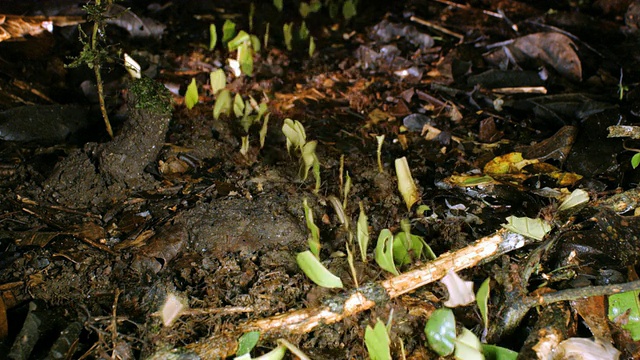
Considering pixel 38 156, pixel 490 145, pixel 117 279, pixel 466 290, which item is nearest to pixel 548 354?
pixel 466 290

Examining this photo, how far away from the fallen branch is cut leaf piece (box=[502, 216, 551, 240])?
0.05 meters

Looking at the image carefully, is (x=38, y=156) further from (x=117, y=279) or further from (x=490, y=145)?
(x=490, y=145)

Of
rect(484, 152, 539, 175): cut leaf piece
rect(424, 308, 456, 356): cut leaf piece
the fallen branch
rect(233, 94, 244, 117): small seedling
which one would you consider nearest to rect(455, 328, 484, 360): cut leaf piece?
rect(424, 308, 456, 356): cut leaf piece

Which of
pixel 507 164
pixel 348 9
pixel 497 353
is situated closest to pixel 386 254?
pixel 497 353

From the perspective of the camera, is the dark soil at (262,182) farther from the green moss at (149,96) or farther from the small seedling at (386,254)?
the small seedling at (386,254)

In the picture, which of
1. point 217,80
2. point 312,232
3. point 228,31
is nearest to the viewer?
point 312,232

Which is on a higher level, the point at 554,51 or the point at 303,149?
the point at 554,51

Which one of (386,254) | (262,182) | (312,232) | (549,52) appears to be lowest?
(262,182)

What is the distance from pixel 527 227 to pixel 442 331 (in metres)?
0.59

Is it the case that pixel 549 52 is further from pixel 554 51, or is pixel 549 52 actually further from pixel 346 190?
pixel 346 190

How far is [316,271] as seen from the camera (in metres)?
1.71

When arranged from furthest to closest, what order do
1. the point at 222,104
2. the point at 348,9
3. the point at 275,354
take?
the point at 348,9 → the point at 222,104 → the point at 275,354

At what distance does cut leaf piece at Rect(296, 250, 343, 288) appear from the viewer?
1694 millimetres

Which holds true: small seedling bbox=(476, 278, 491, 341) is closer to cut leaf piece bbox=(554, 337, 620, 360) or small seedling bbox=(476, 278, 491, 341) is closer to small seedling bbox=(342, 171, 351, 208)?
cut leaf piece bbox=(554, 337, 620, 360)
